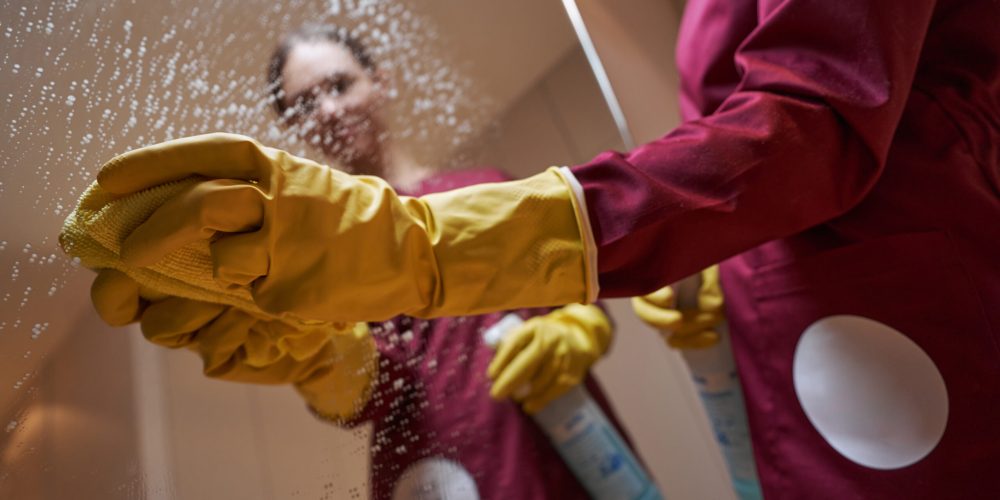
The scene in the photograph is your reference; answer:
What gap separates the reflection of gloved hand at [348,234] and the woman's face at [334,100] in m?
0.14

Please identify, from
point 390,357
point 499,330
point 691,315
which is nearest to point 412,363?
point 390,357

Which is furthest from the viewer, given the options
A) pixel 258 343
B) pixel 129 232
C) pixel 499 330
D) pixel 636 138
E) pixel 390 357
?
pixel 636 138

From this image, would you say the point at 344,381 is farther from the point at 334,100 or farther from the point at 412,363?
the point at 334,100

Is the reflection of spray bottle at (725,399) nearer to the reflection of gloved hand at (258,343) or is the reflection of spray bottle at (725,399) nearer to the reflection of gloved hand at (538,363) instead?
the reflection of gloved hand at (538,363)

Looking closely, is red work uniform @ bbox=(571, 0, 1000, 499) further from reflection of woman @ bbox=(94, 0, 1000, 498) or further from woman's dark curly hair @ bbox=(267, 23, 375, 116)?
woman's dark curly hair @ bbox=(267, 23, 375, 116)

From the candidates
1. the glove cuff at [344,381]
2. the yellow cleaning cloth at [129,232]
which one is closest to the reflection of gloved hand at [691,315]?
the glove cuff at [344,381]

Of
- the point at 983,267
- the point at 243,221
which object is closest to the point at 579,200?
the point at 243,221

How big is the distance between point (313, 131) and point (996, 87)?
0.60m

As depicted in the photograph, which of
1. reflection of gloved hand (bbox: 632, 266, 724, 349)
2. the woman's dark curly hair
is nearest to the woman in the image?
the woman's dark curly hair

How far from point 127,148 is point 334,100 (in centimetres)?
21

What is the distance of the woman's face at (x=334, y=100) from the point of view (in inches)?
21.7

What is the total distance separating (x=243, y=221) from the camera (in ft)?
1.24

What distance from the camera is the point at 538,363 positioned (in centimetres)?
74

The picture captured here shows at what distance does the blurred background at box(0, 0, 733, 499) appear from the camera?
0.41 meters
